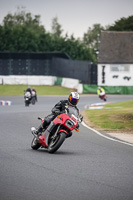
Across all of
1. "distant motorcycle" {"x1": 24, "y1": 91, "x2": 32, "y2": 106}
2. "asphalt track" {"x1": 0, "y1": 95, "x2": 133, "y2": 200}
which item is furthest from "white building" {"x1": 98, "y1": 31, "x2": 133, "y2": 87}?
"asphalt track" {"x1": 0, "y1": 95, "x2": 133, "y2": 200}

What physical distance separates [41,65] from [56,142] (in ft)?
194

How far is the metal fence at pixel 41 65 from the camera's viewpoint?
214 feet

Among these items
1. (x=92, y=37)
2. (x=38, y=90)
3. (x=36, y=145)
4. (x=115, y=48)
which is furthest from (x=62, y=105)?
(x=92, y=37)

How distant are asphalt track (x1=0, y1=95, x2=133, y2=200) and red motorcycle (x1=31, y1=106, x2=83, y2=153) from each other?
24cm

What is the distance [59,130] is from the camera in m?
11.8

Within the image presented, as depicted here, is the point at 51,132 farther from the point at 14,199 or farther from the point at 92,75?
the point at 92,75

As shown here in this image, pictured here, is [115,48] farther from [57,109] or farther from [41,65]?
[57,109]

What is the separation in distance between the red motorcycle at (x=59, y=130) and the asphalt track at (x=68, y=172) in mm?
241

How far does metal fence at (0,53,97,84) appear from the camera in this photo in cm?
6538

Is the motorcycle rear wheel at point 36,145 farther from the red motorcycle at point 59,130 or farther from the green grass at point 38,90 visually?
the green grass at point 38,90

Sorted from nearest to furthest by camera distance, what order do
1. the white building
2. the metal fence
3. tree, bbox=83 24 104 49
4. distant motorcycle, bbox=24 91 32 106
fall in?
distant motorcycle, bbox=24 91 32 106, the metal fence, the white building, tree, bbox=83 24 104 49

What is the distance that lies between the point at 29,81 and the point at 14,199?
6190 cm

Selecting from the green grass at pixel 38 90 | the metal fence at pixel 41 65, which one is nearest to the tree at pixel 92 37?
the metal fence at pixel 41 65

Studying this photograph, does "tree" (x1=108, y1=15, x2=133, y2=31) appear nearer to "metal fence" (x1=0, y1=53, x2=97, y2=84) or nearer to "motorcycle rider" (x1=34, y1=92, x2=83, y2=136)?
"metal fence" (x1=0, y1=53, x2=97, y2=84)
